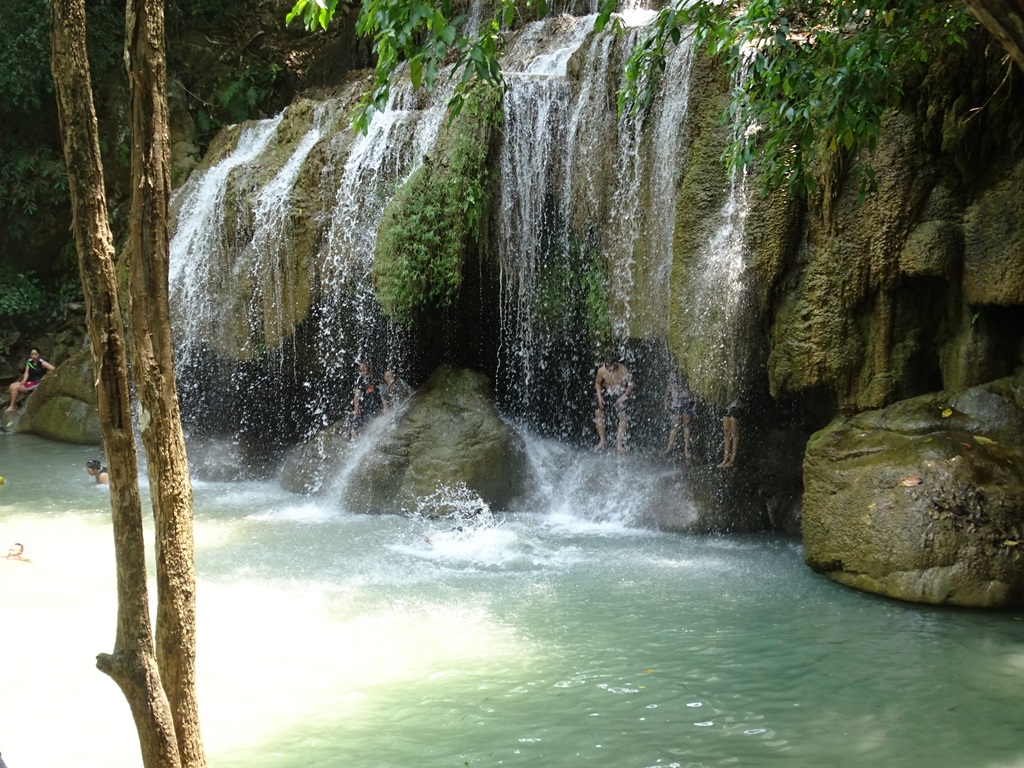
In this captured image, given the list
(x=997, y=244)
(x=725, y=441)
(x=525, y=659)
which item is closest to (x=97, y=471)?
(x=725, y=441)

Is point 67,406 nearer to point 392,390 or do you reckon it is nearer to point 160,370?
point 392,390

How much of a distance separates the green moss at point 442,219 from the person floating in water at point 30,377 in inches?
349

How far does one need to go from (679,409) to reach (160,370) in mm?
7619

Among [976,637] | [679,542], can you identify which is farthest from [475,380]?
[976,637]

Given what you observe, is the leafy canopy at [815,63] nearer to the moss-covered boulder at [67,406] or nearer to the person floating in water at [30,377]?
the moss-covered boulder at [67,406]

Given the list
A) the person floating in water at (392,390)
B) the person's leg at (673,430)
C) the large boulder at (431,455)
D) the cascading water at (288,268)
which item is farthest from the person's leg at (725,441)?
the cascading water at (288,268)

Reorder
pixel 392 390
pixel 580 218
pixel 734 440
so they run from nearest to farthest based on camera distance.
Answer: pixel 734 440 → pixel 580 218 → pixel 392 390

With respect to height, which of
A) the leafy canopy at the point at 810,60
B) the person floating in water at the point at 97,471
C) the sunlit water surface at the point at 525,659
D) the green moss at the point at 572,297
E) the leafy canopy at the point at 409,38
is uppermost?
the leafy canopy at the point at 810,60

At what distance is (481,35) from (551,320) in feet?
18.5

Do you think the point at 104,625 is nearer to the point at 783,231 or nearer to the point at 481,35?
the point at 481,35

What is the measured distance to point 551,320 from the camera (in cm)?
1096

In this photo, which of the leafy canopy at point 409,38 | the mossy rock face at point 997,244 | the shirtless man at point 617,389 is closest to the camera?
the leafy canopy at point 409,38

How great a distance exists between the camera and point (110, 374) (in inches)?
117

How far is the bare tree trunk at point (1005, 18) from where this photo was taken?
3.17m
